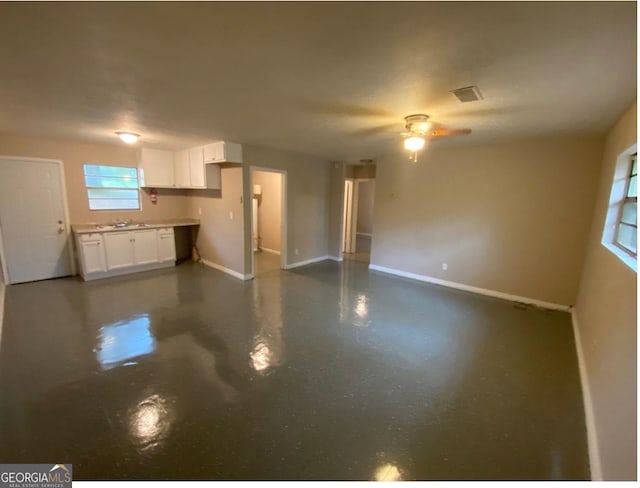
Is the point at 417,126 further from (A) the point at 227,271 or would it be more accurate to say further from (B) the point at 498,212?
(A) the point at 227,271

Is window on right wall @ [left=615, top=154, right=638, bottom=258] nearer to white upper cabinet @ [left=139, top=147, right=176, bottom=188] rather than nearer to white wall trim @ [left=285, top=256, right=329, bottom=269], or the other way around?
white wall trim @ [left=285, top=256, right=329, bottom=269]

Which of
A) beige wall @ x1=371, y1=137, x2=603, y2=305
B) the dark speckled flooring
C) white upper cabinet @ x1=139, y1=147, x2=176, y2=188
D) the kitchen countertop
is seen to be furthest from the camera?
white upper cabinet @ x1=139, y1=147, x2=176, y2=188

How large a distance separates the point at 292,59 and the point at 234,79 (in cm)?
59

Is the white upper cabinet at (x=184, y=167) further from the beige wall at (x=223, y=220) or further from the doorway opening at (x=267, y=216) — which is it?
Result: the doorway opening at (x=267, y=216)

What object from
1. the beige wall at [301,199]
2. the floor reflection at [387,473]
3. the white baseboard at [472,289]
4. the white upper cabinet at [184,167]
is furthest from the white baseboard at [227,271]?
the floor reflection at [387,473]

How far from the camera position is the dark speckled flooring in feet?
5.56

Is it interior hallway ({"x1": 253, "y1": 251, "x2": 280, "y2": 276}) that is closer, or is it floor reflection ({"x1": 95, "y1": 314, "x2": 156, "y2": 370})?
floor reflection ({"x1": 95, "y1": 314, "x2": 156, "y2": 370})

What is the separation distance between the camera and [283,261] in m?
5.92

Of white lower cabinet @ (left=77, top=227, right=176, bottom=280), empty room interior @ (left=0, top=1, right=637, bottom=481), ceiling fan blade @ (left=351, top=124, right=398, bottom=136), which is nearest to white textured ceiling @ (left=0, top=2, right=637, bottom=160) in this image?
empty room interior @ (left=0, top=1, right=637, bottom=481)

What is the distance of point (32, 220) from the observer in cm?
467

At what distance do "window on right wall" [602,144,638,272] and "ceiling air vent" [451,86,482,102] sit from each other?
160 cm

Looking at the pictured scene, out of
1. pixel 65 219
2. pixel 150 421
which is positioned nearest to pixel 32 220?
pixel 65 219

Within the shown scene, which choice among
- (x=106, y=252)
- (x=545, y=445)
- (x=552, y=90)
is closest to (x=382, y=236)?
(x=552, y=90)

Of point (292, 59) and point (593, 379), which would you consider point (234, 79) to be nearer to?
point (292, 59)
